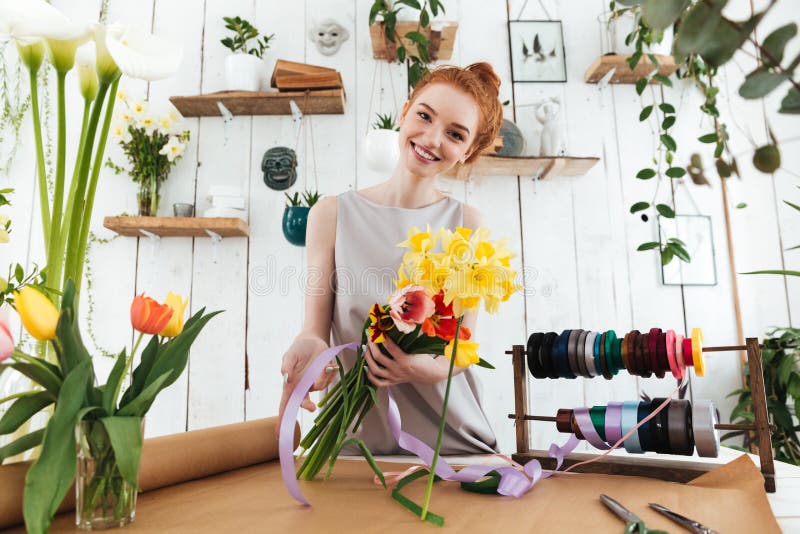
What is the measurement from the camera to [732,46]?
0.27 m

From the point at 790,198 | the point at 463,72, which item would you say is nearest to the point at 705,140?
the point at 463,72

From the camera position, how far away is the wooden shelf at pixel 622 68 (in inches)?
88.2

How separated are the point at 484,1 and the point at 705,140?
1.69 meters

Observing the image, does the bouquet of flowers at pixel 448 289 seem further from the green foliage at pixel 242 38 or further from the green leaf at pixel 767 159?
the green foliage at pixel 242 38

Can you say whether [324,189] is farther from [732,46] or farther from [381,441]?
[732,46]

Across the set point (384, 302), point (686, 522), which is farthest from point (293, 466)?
point (384, 302)

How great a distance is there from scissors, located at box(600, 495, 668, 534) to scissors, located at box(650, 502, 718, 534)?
3 centimetres

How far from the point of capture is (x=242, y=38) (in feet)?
7.59

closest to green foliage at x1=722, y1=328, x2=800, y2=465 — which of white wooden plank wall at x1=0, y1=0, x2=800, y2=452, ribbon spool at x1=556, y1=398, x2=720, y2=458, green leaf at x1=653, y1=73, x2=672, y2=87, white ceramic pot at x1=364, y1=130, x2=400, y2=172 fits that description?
white wooden plank wall at x1=0, y1=0, x2=800, y2=452

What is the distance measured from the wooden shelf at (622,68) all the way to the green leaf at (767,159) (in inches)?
87.3

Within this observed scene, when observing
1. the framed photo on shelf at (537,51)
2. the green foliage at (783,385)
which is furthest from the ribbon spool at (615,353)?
the framed photo on shelf at (537,51)

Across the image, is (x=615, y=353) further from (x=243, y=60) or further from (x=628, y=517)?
(x=243, y=60)

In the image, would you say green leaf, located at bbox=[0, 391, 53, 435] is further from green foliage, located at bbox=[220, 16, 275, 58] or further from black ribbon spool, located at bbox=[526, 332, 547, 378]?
green foliage, located at bbox=[220, 16, 275, 58]

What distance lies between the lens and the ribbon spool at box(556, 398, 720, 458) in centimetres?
75
